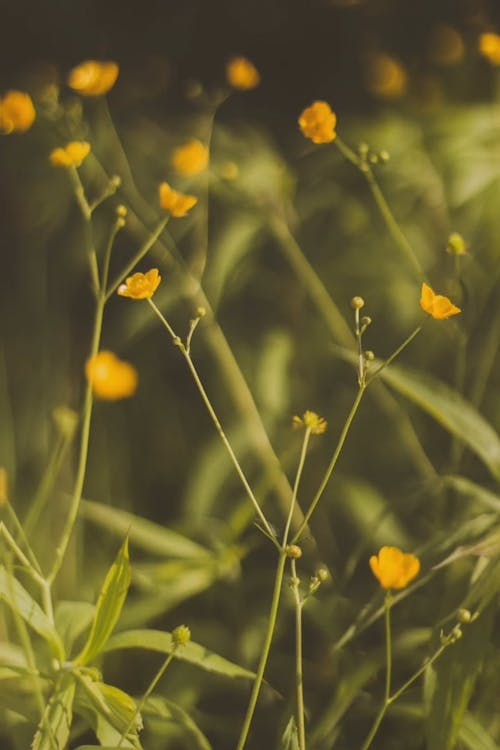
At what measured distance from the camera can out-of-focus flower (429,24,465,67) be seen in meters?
1.68

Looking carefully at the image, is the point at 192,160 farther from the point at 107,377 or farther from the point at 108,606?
the point at 108,606

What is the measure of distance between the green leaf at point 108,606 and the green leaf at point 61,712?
0.09ft

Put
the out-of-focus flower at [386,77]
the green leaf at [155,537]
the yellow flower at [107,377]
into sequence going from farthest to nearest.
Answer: the out-of-focus flower at [386,77] < the green leaf at [155,537] < the yellow flower at [107,377]

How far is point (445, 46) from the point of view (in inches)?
67.6

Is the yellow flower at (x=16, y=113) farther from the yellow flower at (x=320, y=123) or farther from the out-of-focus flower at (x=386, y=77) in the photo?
the out-of-focus flower at (x=386, y=77)

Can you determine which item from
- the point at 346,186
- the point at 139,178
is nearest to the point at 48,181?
the point at 139,178

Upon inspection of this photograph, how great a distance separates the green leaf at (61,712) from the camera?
0.75m

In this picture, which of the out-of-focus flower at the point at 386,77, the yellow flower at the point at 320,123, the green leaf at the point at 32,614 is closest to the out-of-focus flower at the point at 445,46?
the out-of-focus flower at the point at 386,77

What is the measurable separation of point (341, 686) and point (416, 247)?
703mm

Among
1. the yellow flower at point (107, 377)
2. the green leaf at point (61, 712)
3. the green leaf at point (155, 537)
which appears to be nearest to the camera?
the green leaf at point (61, 712)

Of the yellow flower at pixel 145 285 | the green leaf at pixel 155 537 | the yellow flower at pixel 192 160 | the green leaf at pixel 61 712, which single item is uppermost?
the yellow flower at pixel 145 285

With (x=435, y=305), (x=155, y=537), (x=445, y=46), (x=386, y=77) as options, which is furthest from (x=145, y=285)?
(x=445, y=46)

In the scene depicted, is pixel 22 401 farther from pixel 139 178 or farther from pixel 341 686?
pixel 341 686

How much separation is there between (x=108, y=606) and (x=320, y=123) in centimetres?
52
